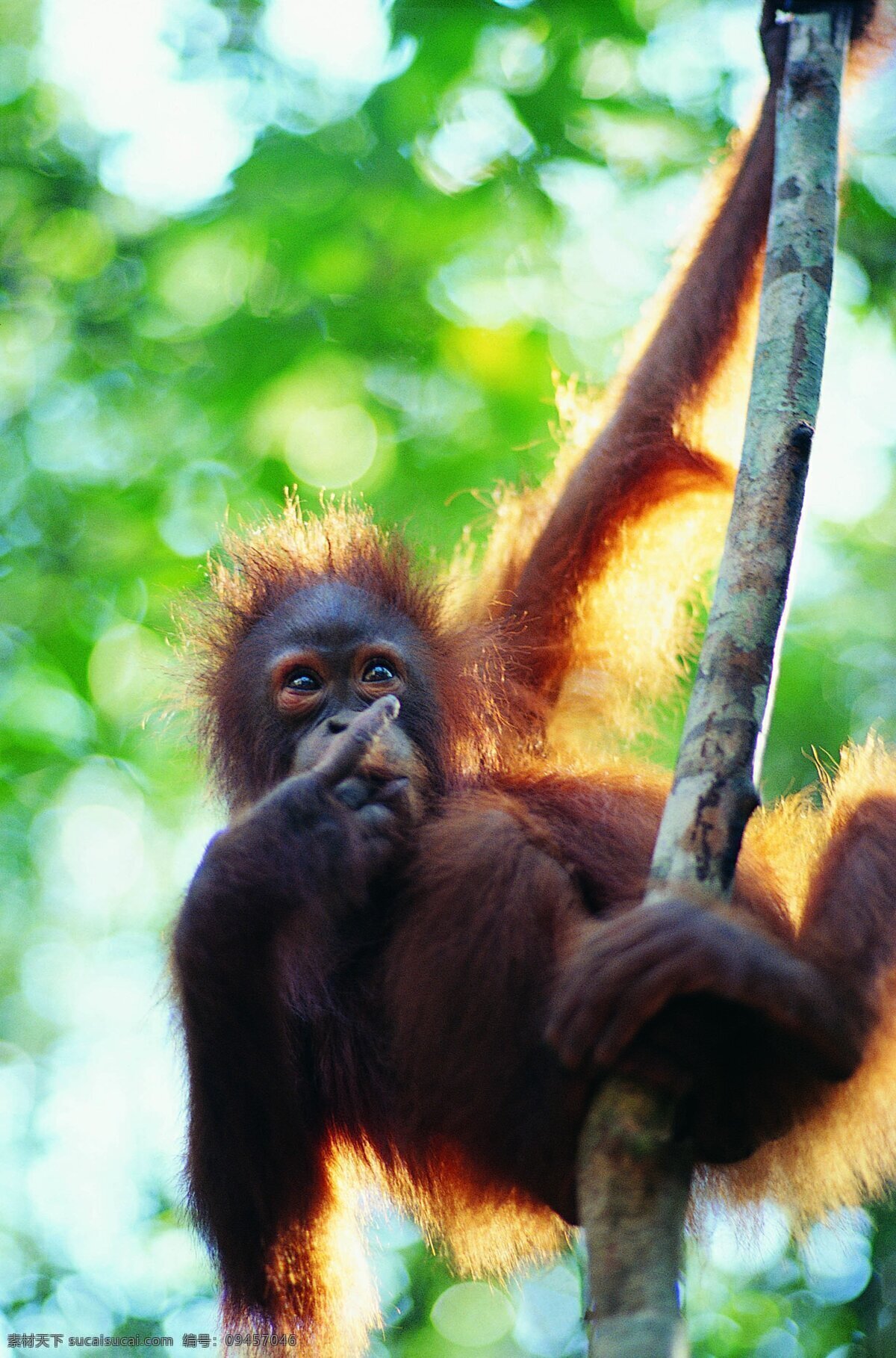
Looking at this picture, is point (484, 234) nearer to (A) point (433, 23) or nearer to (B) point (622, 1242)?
(A) point (433, 23)

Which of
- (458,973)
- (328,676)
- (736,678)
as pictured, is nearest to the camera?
(736,678)

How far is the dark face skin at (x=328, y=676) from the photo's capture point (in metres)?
3.75

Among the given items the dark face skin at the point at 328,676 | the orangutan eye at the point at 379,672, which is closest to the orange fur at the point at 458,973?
the dark face skin at the point at 328,676

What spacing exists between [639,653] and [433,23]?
3.19 m

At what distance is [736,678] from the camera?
8.64 feet

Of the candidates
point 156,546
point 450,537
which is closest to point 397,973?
point 450,537

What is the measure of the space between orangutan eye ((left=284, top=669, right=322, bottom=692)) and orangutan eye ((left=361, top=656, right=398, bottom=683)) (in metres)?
0.14

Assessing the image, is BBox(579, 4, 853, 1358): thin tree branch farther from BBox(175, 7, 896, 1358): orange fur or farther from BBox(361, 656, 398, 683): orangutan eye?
BBox(361, 656, 398, 683): orangutan eye

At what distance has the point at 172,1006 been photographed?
3338 mm

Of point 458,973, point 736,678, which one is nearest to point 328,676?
point 458,973

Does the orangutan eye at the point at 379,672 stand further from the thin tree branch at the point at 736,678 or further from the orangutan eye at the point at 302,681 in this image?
the thin tree branch at the point at 736,678

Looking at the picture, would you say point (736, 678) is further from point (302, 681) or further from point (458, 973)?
point (302, 681)

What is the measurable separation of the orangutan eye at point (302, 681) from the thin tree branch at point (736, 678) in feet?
4.63

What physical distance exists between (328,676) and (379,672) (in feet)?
0.50
